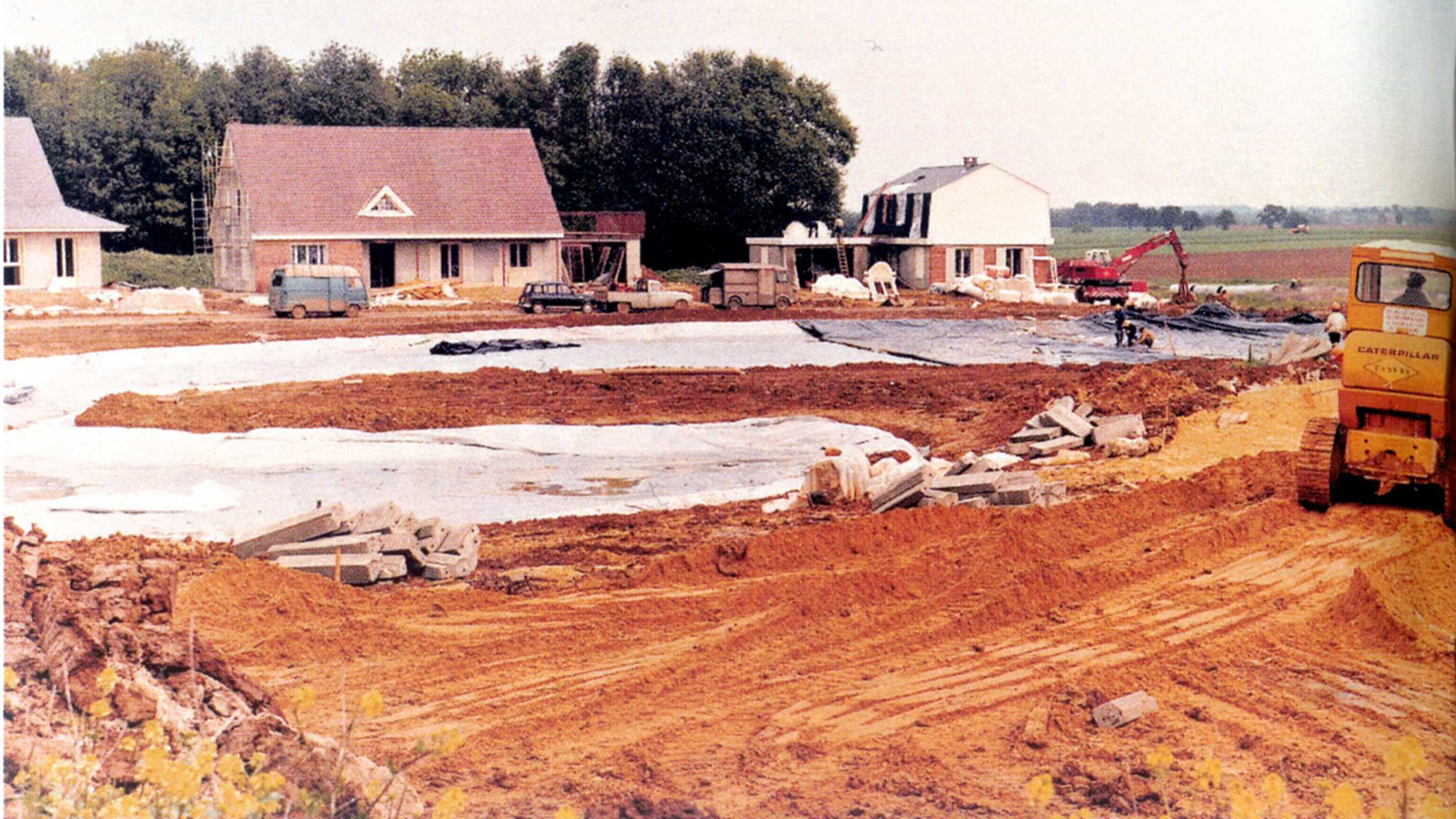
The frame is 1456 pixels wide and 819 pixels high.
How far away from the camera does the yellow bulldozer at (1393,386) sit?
710 cm

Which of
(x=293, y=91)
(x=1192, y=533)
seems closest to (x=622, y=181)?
(x=293, y=91)

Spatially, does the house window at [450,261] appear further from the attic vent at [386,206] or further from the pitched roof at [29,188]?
the pitched roof at [29,188]

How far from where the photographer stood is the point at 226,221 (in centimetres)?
747

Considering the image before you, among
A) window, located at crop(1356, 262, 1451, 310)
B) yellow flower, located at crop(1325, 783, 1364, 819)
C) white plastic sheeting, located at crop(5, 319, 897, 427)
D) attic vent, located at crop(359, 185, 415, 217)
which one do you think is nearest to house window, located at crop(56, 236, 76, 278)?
white plastic sheeting, located at crop(5, 319, 897, 427)

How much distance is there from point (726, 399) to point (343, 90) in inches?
92.3

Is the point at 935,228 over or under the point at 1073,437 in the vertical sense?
over

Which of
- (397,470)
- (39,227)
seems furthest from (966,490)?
(39,227)

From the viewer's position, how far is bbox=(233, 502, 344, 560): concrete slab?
685 cm

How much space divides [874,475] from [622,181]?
1.91 meters

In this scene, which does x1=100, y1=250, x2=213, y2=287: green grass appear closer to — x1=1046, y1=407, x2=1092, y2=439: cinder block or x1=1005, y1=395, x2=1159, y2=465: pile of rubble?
x1=1005, y1=395, x2=1159, y2=465: pile of rubble

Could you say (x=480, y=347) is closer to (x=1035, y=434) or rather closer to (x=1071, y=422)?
(x=1035, y=434)

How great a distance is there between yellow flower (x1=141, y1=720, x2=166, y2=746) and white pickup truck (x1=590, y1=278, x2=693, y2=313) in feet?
9.70

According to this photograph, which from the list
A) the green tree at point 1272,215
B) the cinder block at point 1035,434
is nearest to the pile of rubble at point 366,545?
the cinder block at point 1035,434

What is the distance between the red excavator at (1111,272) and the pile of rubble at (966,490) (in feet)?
3.61
